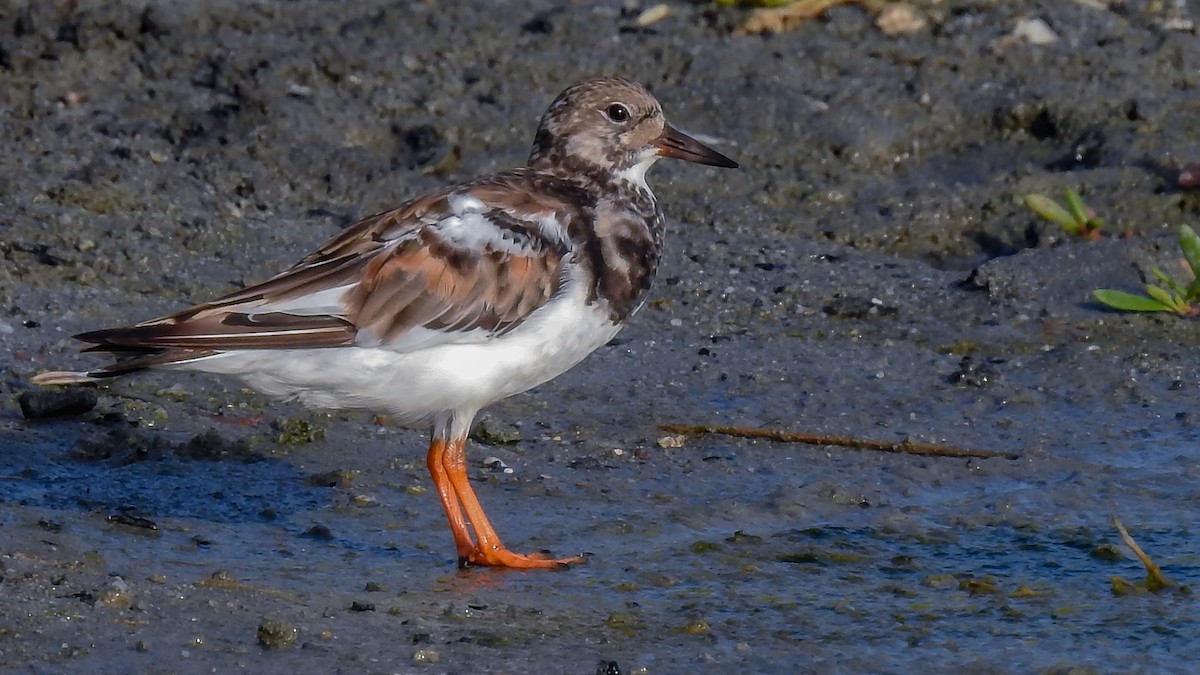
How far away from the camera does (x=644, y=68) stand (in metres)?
8.77

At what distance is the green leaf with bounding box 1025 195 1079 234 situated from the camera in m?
7.39

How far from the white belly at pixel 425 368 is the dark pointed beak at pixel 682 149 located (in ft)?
3.13

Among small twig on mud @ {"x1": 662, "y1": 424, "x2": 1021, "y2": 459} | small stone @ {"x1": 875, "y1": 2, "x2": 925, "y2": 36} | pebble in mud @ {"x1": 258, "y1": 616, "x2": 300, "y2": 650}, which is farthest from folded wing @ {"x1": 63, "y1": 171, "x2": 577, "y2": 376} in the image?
small stone @ {"x1": 875, "y1": 2, "x2": 925, "y2": 36}

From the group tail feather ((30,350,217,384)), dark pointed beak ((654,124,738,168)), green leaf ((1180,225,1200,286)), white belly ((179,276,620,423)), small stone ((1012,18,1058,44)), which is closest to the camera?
tail feather ((30,350,217,384))

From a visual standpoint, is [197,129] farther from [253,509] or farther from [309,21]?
[253,509]

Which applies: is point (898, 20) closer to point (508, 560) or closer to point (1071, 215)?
point (1071, 215)

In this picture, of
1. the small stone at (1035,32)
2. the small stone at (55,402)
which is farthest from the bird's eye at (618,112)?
the small stone at (1035,32)

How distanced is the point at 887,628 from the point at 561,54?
16.0ft

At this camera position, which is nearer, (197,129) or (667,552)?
(667,552)

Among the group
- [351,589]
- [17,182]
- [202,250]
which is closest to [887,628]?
[351,589]

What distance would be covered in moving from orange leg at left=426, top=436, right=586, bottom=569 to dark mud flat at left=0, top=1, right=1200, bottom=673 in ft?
0.29

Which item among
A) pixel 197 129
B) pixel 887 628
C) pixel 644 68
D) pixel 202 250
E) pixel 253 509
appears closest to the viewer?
pixel 887 628

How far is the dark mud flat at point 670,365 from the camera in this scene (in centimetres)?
445

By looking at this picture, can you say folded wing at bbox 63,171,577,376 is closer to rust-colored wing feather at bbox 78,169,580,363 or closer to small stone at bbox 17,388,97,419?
rust-colored wing feather at bbox 78,169,580,363
